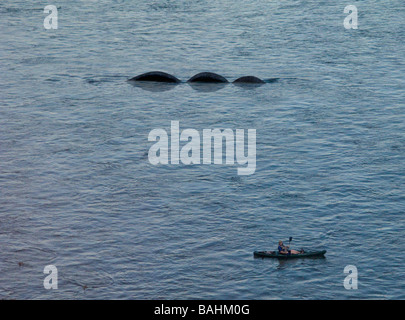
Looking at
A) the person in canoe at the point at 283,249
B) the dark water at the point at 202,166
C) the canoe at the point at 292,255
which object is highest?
the dark water at the point at 202,166

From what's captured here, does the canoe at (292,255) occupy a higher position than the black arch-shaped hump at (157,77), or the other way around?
the black arch-shaped hump at (157,77)

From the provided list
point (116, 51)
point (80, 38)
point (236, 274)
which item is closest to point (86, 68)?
point (116, 51)

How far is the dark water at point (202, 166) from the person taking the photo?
150 ft

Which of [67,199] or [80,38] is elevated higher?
[80,38]

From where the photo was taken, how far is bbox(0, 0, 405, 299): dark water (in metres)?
45.8

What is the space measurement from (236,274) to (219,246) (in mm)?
3451

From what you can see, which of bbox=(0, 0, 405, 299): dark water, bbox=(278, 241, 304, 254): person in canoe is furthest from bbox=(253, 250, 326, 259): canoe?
bbox=(0, 0, 405, 299): dark water

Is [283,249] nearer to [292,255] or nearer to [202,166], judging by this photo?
[292,255]

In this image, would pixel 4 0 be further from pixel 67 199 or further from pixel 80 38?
pixel 67 199

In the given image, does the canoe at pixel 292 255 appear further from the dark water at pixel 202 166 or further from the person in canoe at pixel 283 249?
the dark water at pixel 202 166

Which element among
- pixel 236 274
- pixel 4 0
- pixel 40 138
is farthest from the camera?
pixel 4 0

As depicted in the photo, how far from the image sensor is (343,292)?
142ft

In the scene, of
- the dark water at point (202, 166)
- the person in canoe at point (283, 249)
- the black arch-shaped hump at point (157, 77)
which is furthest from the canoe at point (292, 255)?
the black arch-shaped hump at point (157, 77)
